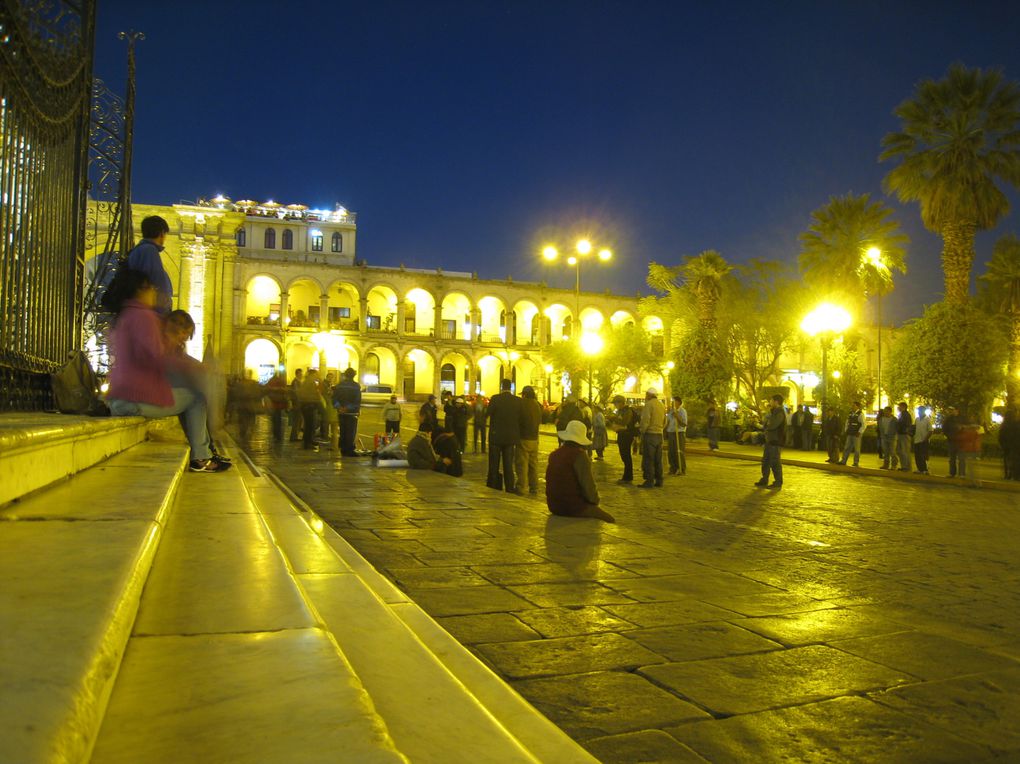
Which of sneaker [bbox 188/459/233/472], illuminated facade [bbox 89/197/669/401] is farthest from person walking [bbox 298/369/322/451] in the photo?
illuminated facade [bbox 89/197/669/401]

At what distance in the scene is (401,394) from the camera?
52.6 metres

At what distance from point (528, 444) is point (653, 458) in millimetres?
2755

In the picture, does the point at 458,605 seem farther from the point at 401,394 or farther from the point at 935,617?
the point at 401,394

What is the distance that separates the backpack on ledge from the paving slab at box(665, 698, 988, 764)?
14.9ft

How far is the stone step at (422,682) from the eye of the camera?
2.02 m

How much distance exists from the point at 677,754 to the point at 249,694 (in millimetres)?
1306

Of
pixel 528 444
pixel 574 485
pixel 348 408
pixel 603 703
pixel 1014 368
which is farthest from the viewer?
pixel 1014 368

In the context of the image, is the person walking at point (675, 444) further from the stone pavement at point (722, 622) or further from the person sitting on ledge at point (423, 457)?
the stone pavement at point (722, 622)

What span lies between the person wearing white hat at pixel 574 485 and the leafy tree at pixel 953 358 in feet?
60.0

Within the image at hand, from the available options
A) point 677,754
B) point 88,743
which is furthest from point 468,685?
point 88,743

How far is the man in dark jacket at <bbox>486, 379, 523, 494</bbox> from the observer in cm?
1073

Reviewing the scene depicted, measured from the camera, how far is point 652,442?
12.8 meters

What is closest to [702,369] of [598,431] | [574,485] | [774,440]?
[598,431]

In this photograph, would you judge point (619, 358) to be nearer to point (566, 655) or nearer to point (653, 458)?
point (653, 458)
